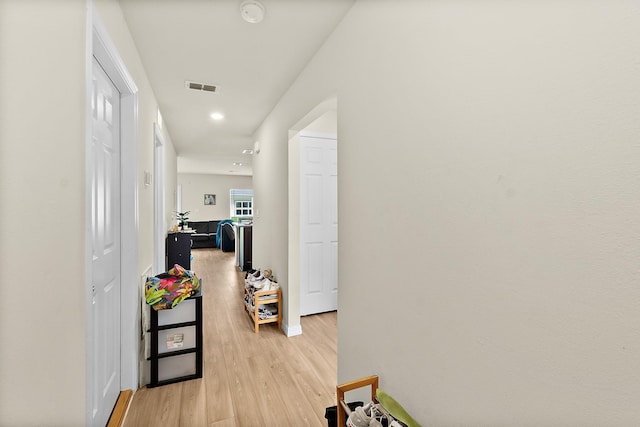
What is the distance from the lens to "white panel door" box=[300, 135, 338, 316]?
3.38 meters

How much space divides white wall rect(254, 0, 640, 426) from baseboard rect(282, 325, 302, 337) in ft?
5.02

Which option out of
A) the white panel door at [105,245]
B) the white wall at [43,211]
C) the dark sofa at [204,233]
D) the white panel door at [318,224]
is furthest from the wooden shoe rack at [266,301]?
the dark sofa at [204,233]

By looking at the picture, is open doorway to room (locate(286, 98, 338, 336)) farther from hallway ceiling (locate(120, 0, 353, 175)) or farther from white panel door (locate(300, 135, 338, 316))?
hallway ceiling (locate(120, 0, 353, 175))

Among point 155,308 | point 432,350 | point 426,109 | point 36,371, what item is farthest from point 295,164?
point 36,371

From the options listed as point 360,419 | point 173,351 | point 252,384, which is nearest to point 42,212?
point 360,419

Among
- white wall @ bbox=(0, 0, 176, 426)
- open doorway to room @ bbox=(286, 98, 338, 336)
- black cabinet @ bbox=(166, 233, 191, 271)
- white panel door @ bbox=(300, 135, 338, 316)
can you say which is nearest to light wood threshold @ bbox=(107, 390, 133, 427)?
white wall @ bbox=(0, 0, 176, 426)

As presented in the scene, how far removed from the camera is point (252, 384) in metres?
2.16

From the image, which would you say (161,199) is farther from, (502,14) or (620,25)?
(620,25)

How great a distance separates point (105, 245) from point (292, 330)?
1.89 meters

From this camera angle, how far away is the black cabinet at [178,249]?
4.09 m

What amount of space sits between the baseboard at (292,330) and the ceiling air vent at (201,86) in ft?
7.92

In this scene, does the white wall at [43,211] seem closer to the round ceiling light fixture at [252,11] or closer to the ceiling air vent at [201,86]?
the round ceiling light fixture at [252,11]

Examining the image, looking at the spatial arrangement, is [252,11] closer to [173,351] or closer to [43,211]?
[43,211]

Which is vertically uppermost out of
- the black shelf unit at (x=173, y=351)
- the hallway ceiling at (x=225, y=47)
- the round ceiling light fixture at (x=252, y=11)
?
the hallway ceiling at (x=225, y=47)
